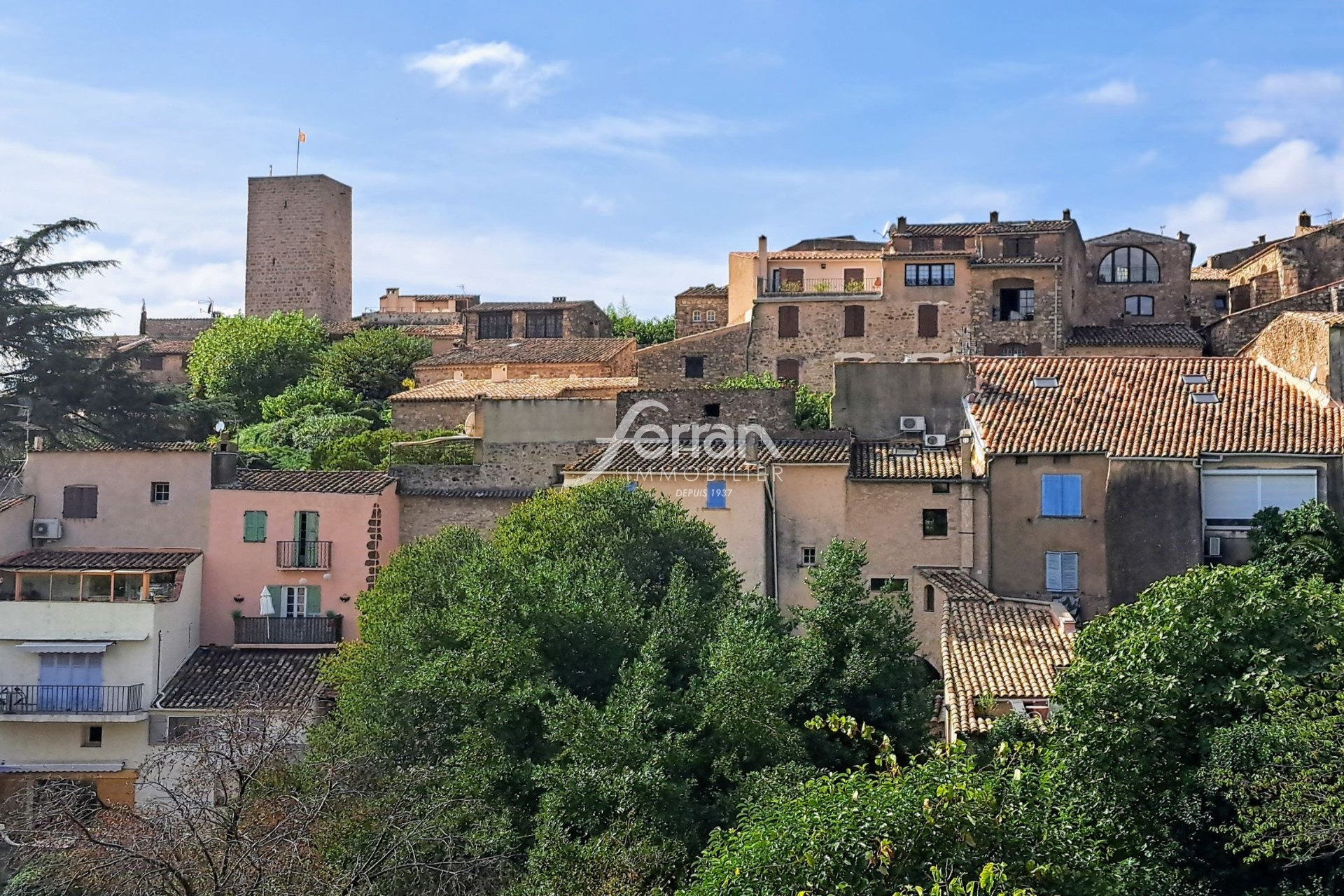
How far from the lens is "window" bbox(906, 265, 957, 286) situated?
4828 centimetres

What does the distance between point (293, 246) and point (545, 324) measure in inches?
958

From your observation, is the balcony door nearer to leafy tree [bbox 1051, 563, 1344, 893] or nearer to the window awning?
the window awning

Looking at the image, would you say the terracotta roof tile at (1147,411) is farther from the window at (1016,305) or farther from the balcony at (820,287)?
the balcony at (820,287)

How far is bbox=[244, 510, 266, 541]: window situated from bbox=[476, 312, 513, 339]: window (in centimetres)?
2482

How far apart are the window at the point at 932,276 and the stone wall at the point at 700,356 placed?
17.2 feet

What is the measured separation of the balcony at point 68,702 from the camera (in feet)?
102

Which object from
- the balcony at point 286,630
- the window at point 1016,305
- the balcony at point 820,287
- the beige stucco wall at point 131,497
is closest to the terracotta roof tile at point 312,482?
the beige stucco wall at point 131,497

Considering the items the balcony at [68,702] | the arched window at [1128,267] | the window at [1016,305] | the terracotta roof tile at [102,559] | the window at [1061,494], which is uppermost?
the arched window at [1128,267]

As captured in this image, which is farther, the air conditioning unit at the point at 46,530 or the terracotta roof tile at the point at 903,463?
the air conditioning unit at the point at 46,530

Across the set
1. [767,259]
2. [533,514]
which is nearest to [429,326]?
[767,259]

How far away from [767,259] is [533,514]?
71.2ft

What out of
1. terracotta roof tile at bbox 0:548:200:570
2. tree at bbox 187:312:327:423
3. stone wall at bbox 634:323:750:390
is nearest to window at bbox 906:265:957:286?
stone wall at bbox 634:323:750:390

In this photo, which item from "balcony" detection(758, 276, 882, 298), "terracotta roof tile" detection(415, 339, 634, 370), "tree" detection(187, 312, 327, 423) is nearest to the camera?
"balcony" detection(758, 276, 882, 298)

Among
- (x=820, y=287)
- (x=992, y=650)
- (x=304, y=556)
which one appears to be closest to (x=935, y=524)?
(x=992, y=650)
